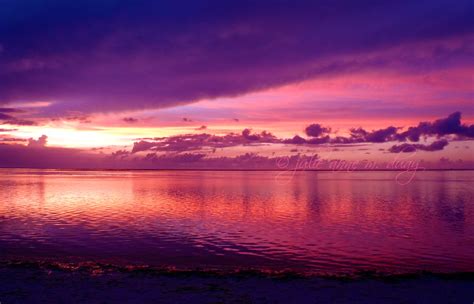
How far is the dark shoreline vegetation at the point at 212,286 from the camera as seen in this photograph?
66.0ft

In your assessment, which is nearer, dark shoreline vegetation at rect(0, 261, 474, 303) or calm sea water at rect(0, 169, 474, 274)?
dark shoreline vegetation at rect(0, 261, 474, 303)

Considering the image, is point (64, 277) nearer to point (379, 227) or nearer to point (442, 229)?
point (379, 227)

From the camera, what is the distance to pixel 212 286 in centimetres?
2222

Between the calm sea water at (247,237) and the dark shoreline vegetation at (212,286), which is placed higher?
the dark shoreline vegetation at (212,286)

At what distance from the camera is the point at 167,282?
2311 cm

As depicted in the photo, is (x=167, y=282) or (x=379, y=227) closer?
(x=167, y=282)

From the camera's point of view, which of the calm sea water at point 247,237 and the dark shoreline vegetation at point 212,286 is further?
the calm sea water at point 247,237

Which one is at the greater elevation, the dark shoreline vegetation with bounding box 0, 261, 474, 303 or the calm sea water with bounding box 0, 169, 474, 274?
the dark shoreline vegetation with bounding box 0, 261, 474, 303

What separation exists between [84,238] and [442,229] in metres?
36.6

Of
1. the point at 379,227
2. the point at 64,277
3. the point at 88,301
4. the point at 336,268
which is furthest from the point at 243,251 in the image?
the point at 379,227

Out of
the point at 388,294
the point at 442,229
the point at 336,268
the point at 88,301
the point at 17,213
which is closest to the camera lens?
the point at 88,301

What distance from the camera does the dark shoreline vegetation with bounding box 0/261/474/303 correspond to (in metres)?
20.1

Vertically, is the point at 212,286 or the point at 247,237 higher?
the point at 212,286

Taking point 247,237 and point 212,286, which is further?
point 247,237
